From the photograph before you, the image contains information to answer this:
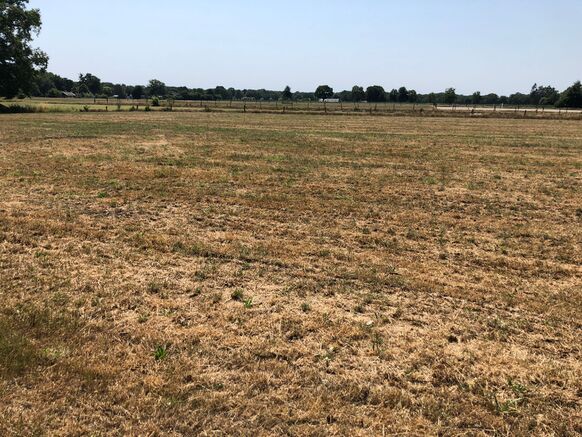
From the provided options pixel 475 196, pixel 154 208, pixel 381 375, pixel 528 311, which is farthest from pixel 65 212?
pixel 475 196

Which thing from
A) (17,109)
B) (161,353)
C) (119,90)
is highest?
(119,90)

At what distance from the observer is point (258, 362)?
4492 mm

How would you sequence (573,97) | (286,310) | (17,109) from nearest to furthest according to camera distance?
(286,310) < (17,109) < (573,97)

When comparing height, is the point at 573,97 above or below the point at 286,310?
above

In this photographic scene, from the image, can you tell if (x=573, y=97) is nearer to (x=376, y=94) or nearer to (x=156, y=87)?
(x=376, y=94)

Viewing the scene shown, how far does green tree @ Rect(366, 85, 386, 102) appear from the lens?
161 m

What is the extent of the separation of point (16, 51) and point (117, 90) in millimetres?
140254

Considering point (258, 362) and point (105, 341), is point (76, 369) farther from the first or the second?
point (258, 362)

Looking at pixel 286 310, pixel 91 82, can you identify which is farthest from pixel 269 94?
pixel 286 310

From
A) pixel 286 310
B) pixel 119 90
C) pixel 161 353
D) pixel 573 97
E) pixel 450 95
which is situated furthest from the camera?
pixel 119 90

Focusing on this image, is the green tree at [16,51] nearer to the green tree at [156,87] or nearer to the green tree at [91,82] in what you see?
the green tree at [156,87]

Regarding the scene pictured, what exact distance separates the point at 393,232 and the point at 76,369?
619cm

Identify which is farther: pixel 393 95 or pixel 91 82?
pixel 91 82

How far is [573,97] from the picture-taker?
103812 millimetres
